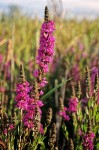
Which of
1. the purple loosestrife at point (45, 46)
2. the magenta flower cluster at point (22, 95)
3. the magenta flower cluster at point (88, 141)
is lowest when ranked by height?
the magenta flower cluster at point (88, 141)

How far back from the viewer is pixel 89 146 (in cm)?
201

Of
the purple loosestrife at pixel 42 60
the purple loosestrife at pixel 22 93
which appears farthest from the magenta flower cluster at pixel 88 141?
the purple loosestrife at pixel 22 93

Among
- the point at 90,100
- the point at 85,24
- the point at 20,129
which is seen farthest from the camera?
the point at 85,24

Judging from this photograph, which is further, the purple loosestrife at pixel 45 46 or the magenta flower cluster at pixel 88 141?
the magenta flower cluster at pixel 88 141

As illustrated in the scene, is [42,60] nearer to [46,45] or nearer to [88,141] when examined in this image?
[46,45]

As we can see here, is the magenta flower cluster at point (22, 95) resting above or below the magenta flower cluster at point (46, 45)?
below

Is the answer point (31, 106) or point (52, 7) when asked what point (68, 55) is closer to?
point (52, 7)

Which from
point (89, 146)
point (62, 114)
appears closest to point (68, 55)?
point (62, 114)

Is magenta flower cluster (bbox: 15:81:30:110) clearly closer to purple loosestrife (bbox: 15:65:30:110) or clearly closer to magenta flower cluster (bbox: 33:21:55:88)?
purple loosestrife (bbox: 15:65:30:110)

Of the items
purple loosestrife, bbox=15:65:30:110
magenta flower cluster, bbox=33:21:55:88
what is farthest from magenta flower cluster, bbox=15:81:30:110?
magenta flower cluster, bbox=33:21:55:88

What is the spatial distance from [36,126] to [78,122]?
1.95 feet

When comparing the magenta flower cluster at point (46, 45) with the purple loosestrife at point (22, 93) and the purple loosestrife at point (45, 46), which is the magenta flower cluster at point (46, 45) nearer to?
the purple loosestrife at point (45, 46)

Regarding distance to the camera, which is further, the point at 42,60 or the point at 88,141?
the point at 88,141

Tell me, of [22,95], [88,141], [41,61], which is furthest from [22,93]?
[88,141]
